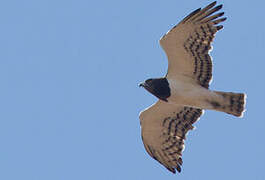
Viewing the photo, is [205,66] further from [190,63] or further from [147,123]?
[147,123]

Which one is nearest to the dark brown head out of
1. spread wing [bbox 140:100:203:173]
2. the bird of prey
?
the bird of prey

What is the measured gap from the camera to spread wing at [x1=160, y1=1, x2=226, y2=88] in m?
16.5

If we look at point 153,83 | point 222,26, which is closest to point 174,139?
point 153,83

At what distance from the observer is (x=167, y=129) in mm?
17953

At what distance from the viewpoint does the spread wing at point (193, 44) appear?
16531 millimetres

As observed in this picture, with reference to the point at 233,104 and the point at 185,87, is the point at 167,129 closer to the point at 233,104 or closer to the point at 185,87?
the point at 185,87

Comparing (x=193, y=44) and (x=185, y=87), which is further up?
(x=193, y=44)

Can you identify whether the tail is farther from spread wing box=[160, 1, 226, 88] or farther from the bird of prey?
spread wing box=[160, 1, 226, 88]

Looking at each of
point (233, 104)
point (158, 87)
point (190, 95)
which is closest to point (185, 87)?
point (190, 95)

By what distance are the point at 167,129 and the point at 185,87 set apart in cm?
142

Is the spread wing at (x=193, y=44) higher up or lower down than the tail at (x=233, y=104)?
higher up

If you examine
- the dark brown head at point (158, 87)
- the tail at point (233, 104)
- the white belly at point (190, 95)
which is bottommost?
the tail at point (233, 104)

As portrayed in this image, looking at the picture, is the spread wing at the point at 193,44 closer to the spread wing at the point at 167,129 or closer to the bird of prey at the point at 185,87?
the bird of prey at the point at 185,87

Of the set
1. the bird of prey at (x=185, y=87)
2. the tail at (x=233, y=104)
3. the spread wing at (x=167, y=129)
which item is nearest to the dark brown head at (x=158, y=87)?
the bird of prey at (x=185, y=87)
